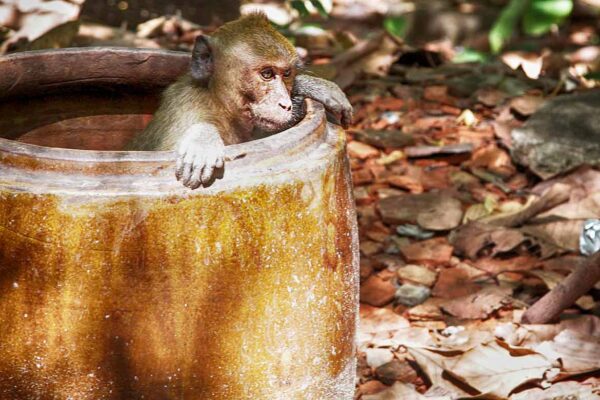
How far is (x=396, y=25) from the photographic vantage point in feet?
24.4

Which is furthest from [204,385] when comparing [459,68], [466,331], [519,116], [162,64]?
[459,68]

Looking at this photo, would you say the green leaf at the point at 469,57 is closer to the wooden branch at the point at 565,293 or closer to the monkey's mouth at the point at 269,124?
the wooden branch at the point at 565,293

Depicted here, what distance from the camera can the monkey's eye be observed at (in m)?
3.13

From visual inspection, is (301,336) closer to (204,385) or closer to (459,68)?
(204,385)

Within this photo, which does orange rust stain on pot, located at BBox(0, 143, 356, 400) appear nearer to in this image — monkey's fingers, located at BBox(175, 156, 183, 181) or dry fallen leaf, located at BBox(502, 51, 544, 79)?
monkey's fingers, located at BBox(175, 156, 183, 181)

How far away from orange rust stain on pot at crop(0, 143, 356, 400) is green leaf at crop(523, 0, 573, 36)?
4.71 metres

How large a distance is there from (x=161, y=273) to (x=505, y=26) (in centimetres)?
525

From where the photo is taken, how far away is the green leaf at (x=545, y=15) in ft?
21.7

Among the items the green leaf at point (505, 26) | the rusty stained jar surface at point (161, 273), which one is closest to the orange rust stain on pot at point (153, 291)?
the rusty stained jar surface at point (161, 273)

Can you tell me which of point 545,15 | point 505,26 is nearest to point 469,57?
point 505,26

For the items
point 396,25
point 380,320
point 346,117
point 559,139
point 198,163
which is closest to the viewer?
point 198,163

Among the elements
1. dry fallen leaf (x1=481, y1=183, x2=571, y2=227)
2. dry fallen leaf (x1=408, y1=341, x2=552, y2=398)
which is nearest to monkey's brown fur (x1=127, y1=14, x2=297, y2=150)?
dry fallen leaf (x1=408, y1=341, x2=552, y2=398)

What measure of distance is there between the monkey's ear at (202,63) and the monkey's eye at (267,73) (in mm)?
181

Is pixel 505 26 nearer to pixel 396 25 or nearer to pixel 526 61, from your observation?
pixel 526 61
